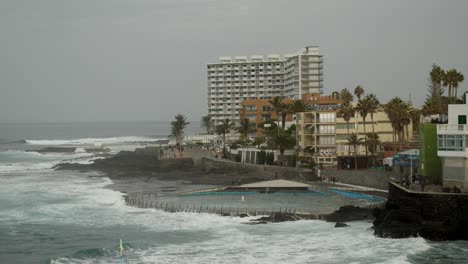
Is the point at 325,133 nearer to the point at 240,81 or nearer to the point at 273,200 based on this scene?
the point at 273,200

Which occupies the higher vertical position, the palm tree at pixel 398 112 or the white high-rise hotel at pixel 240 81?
the white high-rise hotel at pixel 240 81

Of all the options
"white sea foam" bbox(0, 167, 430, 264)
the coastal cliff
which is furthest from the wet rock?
the coastal cliff

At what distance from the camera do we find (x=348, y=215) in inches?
1984

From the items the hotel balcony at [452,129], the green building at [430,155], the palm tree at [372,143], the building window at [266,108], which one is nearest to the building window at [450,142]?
the hotel balcony at [452,129]

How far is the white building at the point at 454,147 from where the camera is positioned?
154 feet

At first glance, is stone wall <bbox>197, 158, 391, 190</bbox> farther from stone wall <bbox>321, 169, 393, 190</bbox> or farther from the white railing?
the white railing

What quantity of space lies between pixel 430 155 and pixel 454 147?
3911mm

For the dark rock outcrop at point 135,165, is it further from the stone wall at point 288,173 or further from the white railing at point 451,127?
the white railing at point 451,127

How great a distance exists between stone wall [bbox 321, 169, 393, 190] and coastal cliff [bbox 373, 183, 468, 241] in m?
19.0

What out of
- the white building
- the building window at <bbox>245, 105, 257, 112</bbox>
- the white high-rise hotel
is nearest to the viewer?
the white building

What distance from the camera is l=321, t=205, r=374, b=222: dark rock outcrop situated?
163 ft

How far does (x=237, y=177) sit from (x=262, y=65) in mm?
108029

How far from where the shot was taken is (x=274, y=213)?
5169 centimetres

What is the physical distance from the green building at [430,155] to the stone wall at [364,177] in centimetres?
1321
